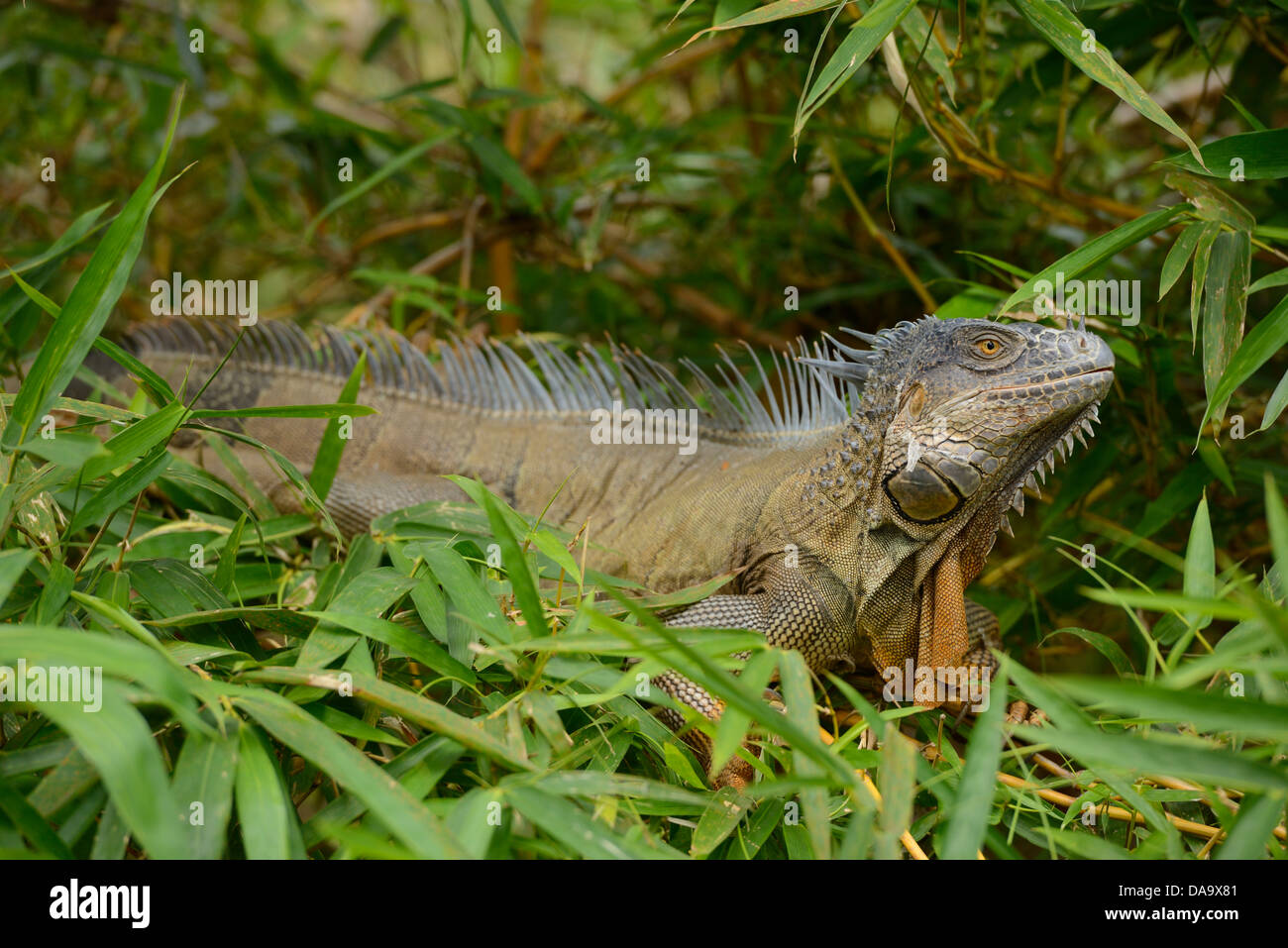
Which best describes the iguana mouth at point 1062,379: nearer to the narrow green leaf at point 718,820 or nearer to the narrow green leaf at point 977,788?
the narrow green leaf at point 977,788

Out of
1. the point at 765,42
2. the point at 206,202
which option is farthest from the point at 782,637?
the point at 206,202

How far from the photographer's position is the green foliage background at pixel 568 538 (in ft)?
5.27

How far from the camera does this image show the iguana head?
2.37 m

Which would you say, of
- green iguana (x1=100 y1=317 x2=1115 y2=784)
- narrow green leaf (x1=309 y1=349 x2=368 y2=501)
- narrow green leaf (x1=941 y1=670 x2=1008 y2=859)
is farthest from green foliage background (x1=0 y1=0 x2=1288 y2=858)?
green iguana (x1=100 y1=317 x2=1115 y2=784)

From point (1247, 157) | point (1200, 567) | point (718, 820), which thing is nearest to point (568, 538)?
point (718, 820)

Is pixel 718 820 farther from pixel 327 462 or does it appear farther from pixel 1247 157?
pixel 1247 157

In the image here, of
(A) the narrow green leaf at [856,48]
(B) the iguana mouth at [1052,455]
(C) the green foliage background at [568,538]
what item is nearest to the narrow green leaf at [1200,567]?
(C) the green foliage background at [568,538]

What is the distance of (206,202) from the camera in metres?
5.88

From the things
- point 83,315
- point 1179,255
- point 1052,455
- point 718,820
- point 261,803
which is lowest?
point 718,820

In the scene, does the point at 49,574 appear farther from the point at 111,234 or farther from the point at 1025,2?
the point at 1025,2

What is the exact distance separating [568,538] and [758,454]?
66 centimetres

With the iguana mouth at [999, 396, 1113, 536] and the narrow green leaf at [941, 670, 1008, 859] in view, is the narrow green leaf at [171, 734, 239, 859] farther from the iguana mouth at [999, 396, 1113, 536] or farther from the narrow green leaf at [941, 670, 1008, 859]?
the iguana mouth at [999, 396, 1113, 536]

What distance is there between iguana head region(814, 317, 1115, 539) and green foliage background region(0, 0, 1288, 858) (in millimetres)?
209

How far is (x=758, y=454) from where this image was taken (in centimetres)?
305
